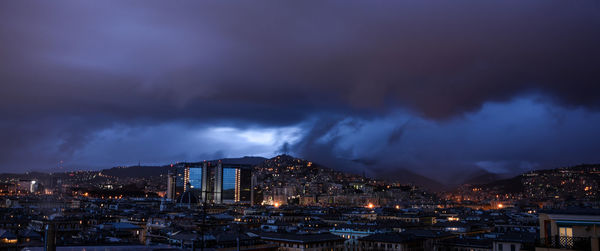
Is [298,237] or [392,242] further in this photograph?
[392,242]

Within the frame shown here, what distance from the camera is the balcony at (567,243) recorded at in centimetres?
1549

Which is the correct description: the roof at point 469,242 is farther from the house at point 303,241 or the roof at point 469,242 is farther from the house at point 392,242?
the house at point 303,241

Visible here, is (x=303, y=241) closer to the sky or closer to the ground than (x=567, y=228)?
closer to the ground

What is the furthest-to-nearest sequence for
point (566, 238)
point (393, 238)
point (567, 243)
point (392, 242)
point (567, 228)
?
1. point (393, 238)
2. point (392, 242)
3. point (567, 228)
4. point (566, 238)
5. point (567, 243)

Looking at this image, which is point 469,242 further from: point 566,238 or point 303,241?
point 566,238

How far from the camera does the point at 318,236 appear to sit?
6606cm

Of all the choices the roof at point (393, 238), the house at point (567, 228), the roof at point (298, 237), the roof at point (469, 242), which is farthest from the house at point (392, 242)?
the house at point (567, 228)

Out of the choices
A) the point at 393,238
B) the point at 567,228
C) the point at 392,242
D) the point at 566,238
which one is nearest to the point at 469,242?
the point at 393,238

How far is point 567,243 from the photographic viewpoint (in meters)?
16.1

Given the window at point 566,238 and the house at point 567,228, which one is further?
the house at point 567,228

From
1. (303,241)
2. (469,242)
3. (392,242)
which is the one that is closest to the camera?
(303,241)

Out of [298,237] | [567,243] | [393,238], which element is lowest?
[393,238]

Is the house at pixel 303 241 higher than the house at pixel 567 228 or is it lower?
lower

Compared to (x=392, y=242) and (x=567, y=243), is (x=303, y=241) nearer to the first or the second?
(x=392, y=242)
